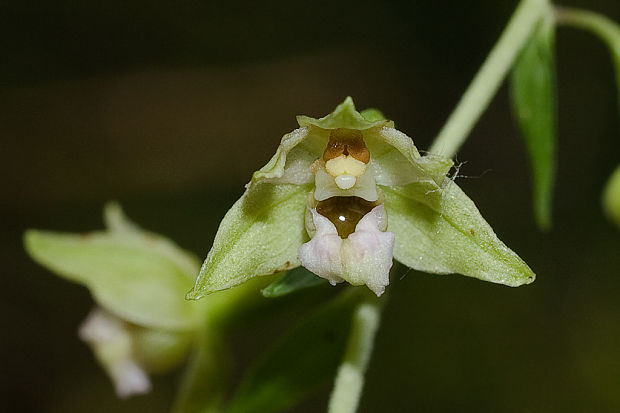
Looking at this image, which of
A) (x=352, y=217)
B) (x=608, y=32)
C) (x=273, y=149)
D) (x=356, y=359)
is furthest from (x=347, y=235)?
(x=273, y=149)

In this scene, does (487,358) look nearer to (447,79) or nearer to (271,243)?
(447,79)

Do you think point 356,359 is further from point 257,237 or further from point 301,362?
point 257,237

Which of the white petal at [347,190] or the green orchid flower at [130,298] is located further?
the green orchid flower at [130,298]

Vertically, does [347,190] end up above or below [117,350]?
above

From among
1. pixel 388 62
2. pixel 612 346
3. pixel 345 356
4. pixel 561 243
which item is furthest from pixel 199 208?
pixel 345 356

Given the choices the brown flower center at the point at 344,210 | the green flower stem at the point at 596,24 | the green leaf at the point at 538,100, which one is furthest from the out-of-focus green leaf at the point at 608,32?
the brown flower center at the point at 344,210

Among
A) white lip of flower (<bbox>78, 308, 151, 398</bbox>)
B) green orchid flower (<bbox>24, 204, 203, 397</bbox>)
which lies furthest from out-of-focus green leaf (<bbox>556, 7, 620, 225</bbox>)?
white lip of flower (<bbox>78, 308, 151, 398</bbox>)

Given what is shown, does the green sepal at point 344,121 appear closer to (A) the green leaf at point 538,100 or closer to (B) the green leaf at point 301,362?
(B) the green leaf at point 301,362
